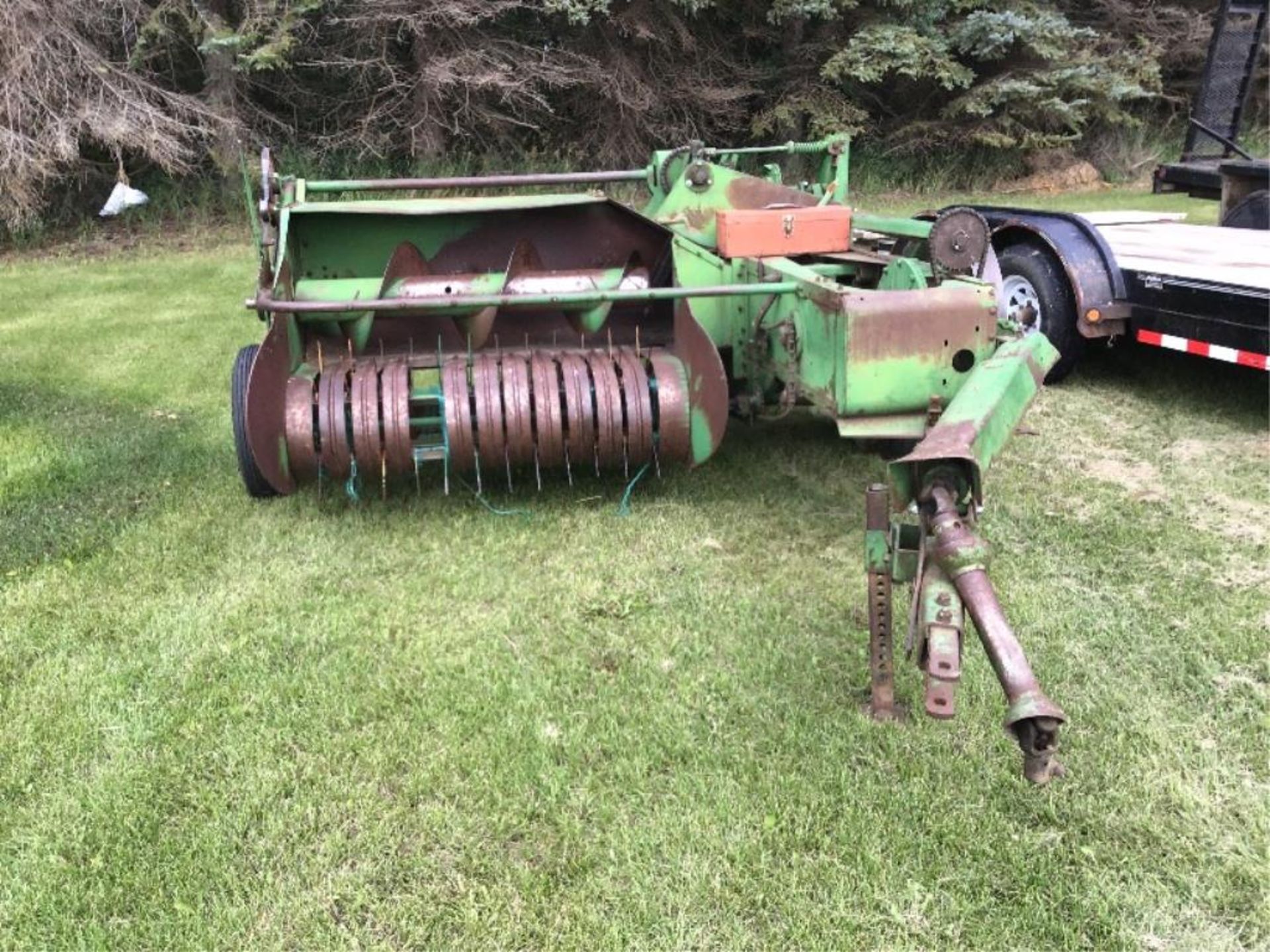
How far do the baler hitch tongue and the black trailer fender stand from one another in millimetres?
3502

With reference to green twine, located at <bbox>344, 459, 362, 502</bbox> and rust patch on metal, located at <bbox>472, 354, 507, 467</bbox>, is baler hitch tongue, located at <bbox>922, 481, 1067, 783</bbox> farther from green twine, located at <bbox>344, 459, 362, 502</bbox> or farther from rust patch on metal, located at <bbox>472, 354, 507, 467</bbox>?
green twine, located at <bbox>344, 459, 362, 502</bbox>

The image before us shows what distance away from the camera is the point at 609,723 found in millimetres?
2838

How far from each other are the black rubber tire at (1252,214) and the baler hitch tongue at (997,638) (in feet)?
23.3

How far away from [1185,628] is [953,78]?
1344 centimetres

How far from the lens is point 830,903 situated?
88.7 inches

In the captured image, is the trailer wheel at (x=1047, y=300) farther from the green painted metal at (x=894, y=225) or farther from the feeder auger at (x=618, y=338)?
the feeder auger at (x=618, y=338)

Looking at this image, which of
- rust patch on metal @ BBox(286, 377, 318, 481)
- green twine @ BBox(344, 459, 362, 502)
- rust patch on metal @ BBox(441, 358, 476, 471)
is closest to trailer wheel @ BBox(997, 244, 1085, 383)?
rust patch on metal @ BBox(441, 358, 476, 471)

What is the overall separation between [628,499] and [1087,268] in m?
2.78

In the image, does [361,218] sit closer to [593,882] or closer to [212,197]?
[593,882]

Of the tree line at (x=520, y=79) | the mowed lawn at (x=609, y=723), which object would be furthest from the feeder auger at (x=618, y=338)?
the tree line at (x=520, y=79)

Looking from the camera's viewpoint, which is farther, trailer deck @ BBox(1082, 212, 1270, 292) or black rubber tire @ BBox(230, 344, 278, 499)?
trailer deck @ BBox(1082, 212, 1270, 292)

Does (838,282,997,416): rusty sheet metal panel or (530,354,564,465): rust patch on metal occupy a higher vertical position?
(838,282,997,416): rusty sheet metal panel

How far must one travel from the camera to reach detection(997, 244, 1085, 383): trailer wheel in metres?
5.66

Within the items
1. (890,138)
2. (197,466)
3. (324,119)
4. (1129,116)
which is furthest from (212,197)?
(1129,116)
